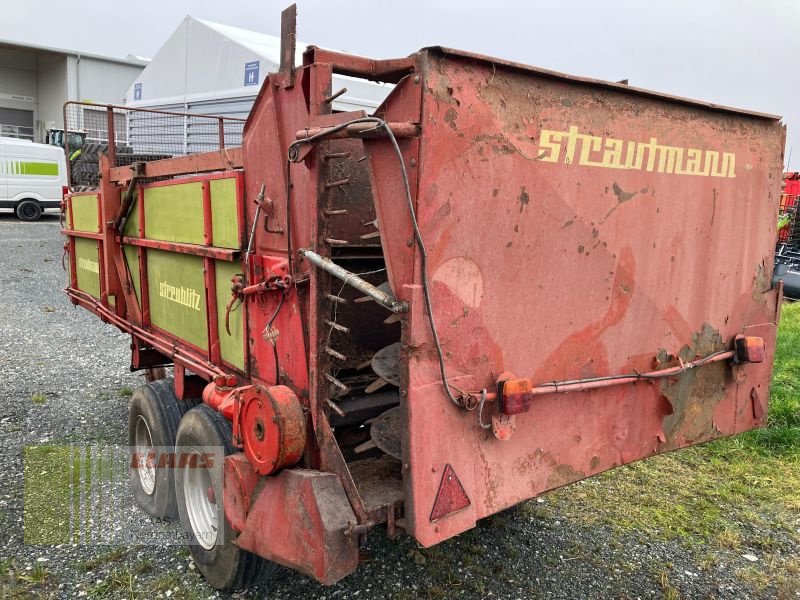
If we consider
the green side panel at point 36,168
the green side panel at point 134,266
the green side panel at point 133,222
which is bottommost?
the green side panel at point 134,266

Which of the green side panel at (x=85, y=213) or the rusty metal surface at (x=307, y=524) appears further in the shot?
the green side panel at (x=85, y=213)

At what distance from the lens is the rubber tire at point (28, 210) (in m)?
19.4

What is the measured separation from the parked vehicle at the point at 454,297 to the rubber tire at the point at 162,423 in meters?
0.30

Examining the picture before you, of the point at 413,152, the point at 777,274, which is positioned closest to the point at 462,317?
the point at 413,152

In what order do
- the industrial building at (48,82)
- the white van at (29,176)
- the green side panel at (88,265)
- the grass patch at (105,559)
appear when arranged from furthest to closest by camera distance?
the industrial building at (48,82), the white van at (29,176), the green side panel at (88,265), the grass patch at (105,559)

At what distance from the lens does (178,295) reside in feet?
12.7

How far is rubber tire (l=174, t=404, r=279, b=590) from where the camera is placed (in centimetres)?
302

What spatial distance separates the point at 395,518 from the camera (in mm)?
2398

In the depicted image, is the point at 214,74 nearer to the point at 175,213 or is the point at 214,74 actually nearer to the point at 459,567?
the point at 175,213

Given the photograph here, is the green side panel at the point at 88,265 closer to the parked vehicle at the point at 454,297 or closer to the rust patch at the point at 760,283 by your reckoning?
the parked vehicle at the point at 454,297

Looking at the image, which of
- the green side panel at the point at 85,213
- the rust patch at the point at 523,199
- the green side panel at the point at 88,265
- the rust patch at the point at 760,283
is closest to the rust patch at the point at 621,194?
the rust patch at the point at 523,199

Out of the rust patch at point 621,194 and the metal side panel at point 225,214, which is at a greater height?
the rust patch at point 621,194

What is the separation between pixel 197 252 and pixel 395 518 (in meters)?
1.80

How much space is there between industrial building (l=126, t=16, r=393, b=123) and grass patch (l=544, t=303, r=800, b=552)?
22.5 ft
